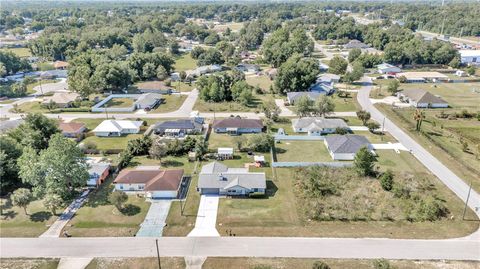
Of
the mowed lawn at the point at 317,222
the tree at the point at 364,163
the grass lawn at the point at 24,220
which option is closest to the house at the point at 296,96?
the tree at the point at 364,163

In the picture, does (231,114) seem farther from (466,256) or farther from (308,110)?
(466,256)

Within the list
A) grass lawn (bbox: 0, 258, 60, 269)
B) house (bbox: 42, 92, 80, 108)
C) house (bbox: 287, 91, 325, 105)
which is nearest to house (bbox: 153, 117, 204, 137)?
house (bbox: 287, 91, 325, 105)

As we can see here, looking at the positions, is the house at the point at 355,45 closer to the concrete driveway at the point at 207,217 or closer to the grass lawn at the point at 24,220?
the concrete driveway at the point at 207,217

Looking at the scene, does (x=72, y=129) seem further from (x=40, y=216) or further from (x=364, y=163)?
(x=364, y=163)

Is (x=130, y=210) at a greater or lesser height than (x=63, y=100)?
lesser

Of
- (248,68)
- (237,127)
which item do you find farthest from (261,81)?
(237,127)

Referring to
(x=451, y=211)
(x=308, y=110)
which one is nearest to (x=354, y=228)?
(x=451, y=211)
